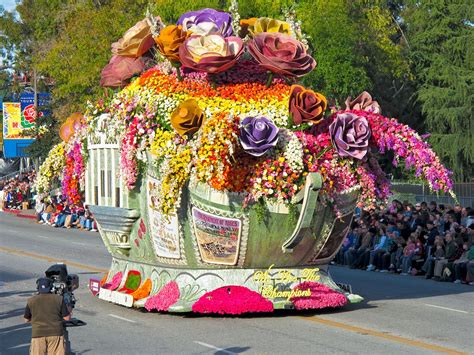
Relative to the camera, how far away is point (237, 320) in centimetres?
1652

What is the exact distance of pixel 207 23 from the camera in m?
17.1

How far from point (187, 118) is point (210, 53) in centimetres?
126

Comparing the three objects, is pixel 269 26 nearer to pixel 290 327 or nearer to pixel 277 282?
pixel 277 282

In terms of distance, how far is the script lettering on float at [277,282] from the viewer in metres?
16.5

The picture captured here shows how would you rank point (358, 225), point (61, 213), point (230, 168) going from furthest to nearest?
point (61, 213)
point (358, 225)
point (230, 168)

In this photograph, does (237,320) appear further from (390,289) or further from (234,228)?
(390,289)

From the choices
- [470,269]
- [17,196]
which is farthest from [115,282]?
[17,196]

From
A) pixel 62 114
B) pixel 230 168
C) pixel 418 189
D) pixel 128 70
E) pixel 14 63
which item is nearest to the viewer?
pixel 230 168

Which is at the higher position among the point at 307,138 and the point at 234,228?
the point at 307,138

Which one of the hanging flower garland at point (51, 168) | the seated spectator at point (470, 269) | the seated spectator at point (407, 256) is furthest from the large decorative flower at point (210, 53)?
the seated spectator at point (407, 256)

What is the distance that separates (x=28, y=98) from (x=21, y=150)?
3856mm

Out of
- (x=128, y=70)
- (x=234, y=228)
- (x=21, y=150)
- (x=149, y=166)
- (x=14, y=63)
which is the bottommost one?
(x=234, y=228)

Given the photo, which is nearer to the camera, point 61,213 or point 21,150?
point 61,213

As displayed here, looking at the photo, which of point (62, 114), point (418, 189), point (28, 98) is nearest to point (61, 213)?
point (62, 114)
